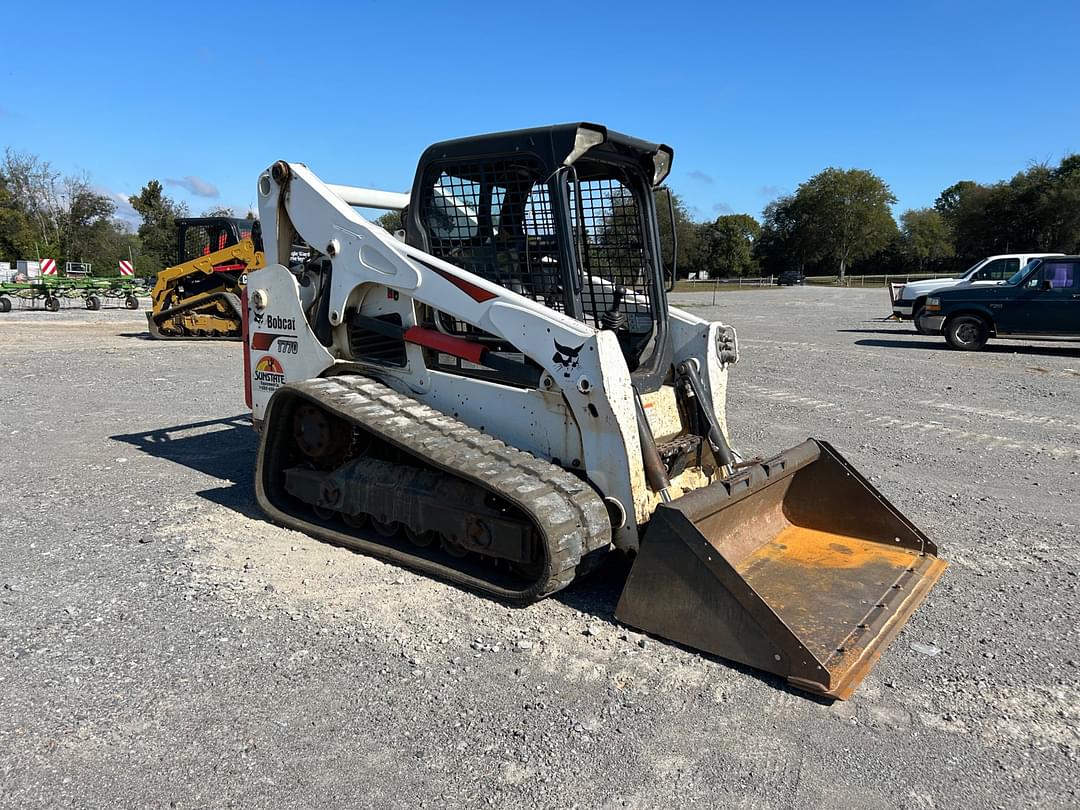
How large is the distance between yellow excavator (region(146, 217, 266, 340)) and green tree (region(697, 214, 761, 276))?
67.7 metres

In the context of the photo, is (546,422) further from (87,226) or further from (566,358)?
(87,226)

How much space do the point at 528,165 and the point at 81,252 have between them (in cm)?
6019

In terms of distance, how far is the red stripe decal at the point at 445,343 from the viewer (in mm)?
4676

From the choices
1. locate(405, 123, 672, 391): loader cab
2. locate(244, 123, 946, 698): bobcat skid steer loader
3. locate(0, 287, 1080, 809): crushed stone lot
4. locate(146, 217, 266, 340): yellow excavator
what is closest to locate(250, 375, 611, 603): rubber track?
locate(244, 123, 946, 698): bobcat skid steer loader

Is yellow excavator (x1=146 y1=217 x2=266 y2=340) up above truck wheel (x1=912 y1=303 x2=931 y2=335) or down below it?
above

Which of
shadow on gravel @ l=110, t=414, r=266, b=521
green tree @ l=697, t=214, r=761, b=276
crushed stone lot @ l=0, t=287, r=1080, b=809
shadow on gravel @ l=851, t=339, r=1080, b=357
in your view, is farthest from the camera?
green tree @ l=697, t=214, r=761, b=276

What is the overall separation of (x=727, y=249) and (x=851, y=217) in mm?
14034

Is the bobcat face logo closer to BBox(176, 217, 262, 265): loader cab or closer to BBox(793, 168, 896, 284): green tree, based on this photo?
BBox(176, 217, 262, 265): loader cab

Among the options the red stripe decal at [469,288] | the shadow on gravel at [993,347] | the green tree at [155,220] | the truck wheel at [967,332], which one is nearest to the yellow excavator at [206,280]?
the red stripe decal at [469,288]

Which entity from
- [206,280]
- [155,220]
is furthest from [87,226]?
[206,280]

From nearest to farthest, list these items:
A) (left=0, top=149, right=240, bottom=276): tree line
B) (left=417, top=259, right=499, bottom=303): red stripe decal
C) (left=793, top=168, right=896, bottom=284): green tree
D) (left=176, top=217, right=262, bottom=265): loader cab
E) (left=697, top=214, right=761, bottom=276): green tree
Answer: (left=417, top=259, right=499, bottom=303): red stripe decal
(left=176, top=217, right=262, bottom=265): loader cab
(left=0, top=149, right=240, bottom=276): tree line
(left=793, top=168, right=896, bottom=284): green tree
(left=697, top=214, right=761, bottom=276): green tree

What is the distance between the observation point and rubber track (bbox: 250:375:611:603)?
3.75 meters

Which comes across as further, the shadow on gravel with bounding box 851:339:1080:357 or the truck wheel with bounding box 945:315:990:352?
the truck wheel with bounding box 945:315:990:352

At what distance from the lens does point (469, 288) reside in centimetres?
452
